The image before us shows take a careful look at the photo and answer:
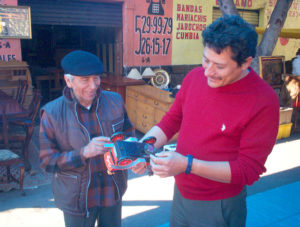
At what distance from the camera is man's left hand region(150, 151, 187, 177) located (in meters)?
1.47

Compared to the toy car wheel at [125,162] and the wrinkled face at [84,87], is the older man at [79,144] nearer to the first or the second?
the wrinkled face at [84,87]

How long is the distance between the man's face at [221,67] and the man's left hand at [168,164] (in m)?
0.43

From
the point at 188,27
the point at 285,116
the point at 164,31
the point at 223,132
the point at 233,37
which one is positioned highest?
the point at 188,27

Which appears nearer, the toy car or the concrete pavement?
the toy car

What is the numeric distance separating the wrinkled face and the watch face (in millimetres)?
6227

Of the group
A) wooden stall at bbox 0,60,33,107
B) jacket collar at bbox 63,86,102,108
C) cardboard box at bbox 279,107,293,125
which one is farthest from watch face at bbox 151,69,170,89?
jacket collar at bbox 63,86,102,108

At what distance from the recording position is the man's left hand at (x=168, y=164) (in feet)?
4.82

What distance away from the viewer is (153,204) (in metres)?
3.90

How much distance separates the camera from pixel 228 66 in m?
1.46

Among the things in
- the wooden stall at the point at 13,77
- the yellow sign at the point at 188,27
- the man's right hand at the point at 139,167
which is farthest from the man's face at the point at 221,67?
the yellow sign at the point at 188,27

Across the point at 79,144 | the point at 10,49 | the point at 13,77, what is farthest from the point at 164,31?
the point at 79,144

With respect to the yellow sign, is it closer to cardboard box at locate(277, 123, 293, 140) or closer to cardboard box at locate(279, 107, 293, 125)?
cardboard box at locate(279, 107, 293, 125)

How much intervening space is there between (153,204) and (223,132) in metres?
2.65

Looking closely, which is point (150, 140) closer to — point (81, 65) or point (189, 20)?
point (81, 65)
